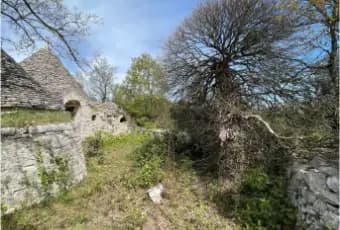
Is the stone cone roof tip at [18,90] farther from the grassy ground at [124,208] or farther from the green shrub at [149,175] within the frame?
the green shrub at [149,175]

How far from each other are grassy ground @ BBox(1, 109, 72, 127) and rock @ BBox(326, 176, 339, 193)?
6.49m

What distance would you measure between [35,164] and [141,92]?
57.7ft

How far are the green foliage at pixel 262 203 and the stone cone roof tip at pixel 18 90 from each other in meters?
6.49

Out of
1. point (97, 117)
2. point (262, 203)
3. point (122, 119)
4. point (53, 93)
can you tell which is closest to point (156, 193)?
point (262, 203)

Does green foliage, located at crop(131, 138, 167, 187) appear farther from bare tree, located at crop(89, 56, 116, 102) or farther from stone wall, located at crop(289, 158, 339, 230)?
bare tree, located at crop(89, 56, 116, 102)

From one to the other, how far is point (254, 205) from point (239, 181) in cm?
95

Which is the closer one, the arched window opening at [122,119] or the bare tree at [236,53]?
the bare tree at [236,53]

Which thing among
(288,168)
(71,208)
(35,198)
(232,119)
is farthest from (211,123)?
(35,198)

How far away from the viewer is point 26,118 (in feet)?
17.9

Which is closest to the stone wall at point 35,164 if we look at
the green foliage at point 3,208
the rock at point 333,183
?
the green foliage at point 3,208

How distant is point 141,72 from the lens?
22.8 metres

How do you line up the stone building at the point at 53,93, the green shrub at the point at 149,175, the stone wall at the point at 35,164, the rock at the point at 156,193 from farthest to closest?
the stone building at the point at 53,93
the green shrub at the point at 149,175
the rock at the point at 156,193
the stone wall at the point at 35,164

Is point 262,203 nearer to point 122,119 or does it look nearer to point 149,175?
point 149,175

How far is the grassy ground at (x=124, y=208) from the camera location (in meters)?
4.15
